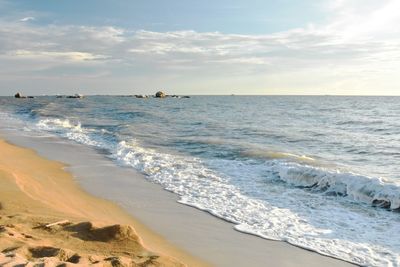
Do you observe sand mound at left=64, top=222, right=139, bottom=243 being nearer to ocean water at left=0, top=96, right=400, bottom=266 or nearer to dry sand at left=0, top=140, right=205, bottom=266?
dry sand at left=0, top=140, right=205, bottom=266

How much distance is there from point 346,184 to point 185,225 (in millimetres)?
A: 5536

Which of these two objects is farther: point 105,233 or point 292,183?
point 292,183

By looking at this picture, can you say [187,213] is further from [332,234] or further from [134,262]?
[134,262]

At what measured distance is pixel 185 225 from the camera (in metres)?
7.99

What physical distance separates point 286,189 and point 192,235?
4.86 m

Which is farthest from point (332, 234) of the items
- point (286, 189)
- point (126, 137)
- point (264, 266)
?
point (126, 137)

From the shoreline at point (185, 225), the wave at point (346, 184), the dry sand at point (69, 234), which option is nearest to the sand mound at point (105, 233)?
the dry sand at point (69, 234)

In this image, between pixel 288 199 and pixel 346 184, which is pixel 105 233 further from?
pixel 346 184

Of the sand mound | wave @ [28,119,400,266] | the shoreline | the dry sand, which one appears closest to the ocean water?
wave @ [28,119,400,266]

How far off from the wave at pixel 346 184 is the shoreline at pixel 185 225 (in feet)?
13.8

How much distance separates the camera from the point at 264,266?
6.13 m

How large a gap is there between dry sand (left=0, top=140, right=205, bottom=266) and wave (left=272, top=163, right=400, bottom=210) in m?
5.85

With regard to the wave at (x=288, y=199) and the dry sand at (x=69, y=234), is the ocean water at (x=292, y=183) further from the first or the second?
the dry sand at (x=69, y=234)

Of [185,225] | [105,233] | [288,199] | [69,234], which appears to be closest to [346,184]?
[288,199]
